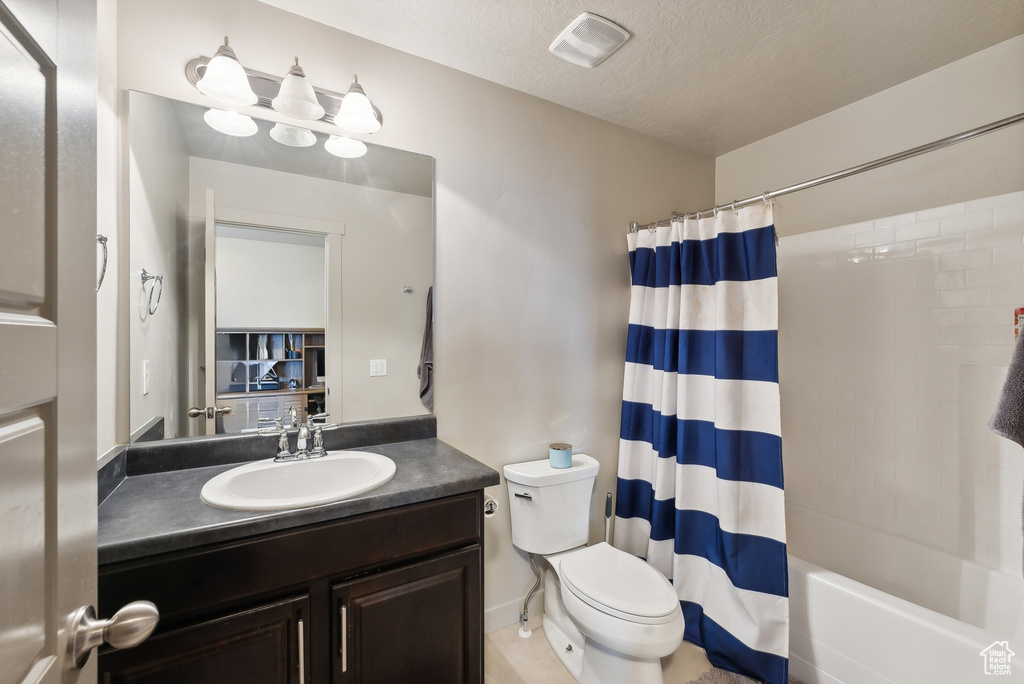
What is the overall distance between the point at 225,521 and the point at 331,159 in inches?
48.6

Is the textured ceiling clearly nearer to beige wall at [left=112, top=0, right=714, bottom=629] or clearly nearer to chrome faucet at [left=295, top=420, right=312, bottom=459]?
beige wall at [left=112, top=0, right=714, bottom=629]

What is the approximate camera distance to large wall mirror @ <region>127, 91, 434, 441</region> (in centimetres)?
132

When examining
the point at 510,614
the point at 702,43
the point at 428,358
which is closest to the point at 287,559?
the point at 428,358

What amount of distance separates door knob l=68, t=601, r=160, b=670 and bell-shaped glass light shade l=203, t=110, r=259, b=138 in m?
1.41

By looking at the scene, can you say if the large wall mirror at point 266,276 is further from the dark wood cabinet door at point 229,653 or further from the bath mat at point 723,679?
the bath mat at point 723,679

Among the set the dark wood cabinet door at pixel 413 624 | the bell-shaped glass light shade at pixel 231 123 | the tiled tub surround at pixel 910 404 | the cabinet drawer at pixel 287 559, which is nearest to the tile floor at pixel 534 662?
the dark wood cabinet door at pixel 413 624

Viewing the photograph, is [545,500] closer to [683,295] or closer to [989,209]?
[683,295]

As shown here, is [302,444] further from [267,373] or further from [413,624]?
[413,624]

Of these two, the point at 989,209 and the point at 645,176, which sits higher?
the point at 645,176

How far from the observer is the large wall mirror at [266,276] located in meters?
1.32

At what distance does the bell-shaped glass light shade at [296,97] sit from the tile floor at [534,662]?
77.4 inches

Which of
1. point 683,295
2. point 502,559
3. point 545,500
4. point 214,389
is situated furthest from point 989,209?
point 214,389

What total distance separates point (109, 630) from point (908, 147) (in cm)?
289

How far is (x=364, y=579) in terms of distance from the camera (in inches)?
43.8
